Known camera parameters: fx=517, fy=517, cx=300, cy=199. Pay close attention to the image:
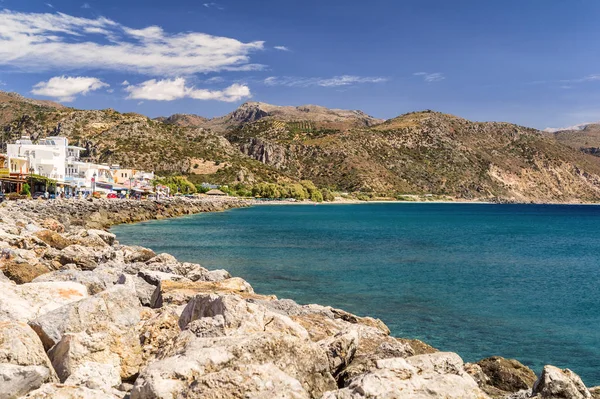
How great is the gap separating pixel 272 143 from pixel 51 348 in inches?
7233

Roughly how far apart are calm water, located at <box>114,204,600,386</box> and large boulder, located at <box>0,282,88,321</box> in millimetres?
10587

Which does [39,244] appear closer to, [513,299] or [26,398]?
[26,398]

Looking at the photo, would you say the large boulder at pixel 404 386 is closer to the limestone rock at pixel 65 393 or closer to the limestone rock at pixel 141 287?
the limestone rock at pixel 65 393

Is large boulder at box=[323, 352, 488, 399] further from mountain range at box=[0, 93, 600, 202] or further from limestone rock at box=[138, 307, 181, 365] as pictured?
mountain range at box=[0, 93, 600, 202]

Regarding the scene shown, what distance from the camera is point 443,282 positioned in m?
28.5

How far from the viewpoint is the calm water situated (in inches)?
678

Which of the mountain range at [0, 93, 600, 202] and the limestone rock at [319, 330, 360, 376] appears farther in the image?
the mountain range at [0, 93, 600, 202]

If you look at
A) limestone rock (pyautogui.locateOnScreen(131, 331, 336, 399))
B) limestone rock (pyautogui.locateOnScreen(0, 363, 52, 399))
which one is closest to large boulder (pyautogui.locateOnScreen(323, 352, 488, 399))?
limestone rock (pyautogui.locateOnScreen(131, 331, 336, 399))

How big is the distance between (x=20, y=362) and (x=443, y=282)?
24952 millimetres

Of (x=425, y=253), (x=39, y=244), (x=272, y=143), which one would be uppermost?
(x=272, y=143)

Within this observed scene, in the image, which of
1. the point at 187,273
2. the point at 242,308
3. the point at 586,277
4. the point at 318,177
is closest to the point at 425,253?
the point at 586,277

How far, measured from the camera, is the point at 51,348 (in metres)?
7.31

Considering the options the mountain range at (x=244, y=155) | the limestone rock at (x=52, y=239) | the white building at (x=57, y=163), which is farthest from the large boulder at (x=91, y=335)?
the mountain range at (x=244, y=155)

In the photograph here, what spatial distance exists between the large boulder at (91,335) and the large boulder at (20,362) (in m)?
0.31
